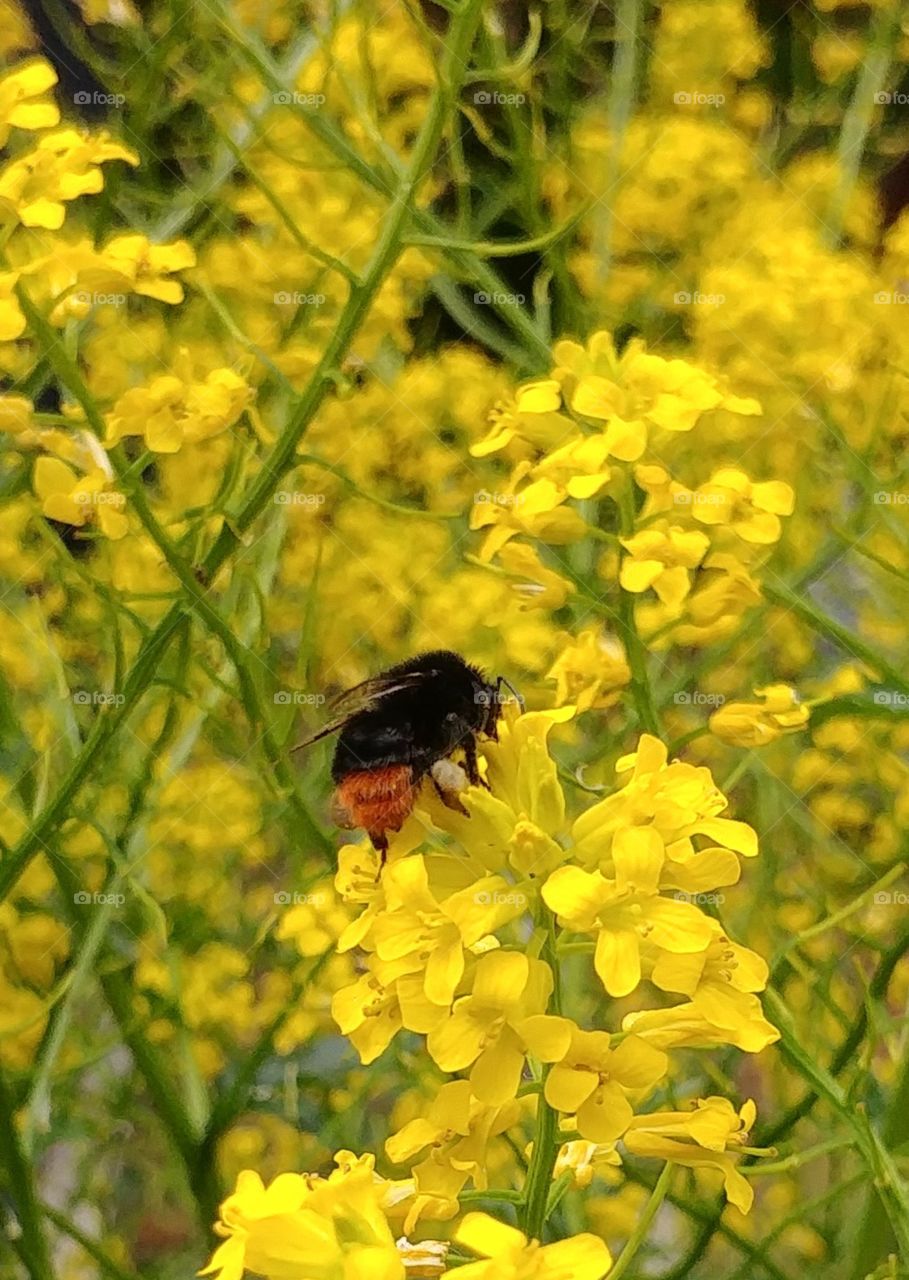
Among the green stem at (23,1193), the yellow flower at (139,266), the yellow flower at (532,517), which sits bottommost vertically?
the green stem at (23,1193)

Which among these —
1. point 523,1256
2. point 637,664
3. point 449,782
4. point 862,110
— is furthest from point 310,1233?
point 862,110

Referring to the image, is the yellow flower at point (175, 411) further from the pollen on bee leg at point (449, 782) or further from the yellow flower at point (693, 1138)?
the yellow flower at point (693, 1138)

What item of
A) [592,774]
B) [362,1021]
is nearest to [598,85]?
[592,774]

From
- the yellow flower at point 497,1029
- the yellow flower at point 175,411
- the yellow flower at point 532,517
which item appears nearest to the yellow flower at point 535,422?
the yellow flower at point 532,517

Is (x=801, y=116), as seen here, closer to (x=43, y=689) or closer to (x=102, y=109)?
(x=102, y=109)

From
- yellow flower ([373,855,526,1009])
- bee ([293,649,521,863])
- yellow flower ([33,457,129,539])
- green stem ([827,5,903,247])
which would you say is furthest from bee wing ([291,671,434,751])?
green stem ([827,5,903,247])

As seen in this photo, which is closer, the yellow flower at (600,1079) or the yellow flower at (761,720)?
the yellow flower at (600,1079)

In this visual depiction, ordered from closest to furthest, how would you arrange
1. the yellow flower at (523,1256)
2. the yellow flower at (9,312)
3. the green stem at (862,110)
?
the yellow flower at (523,1256) → the yellow flower at (9,312) → the green stem at (862,110)
